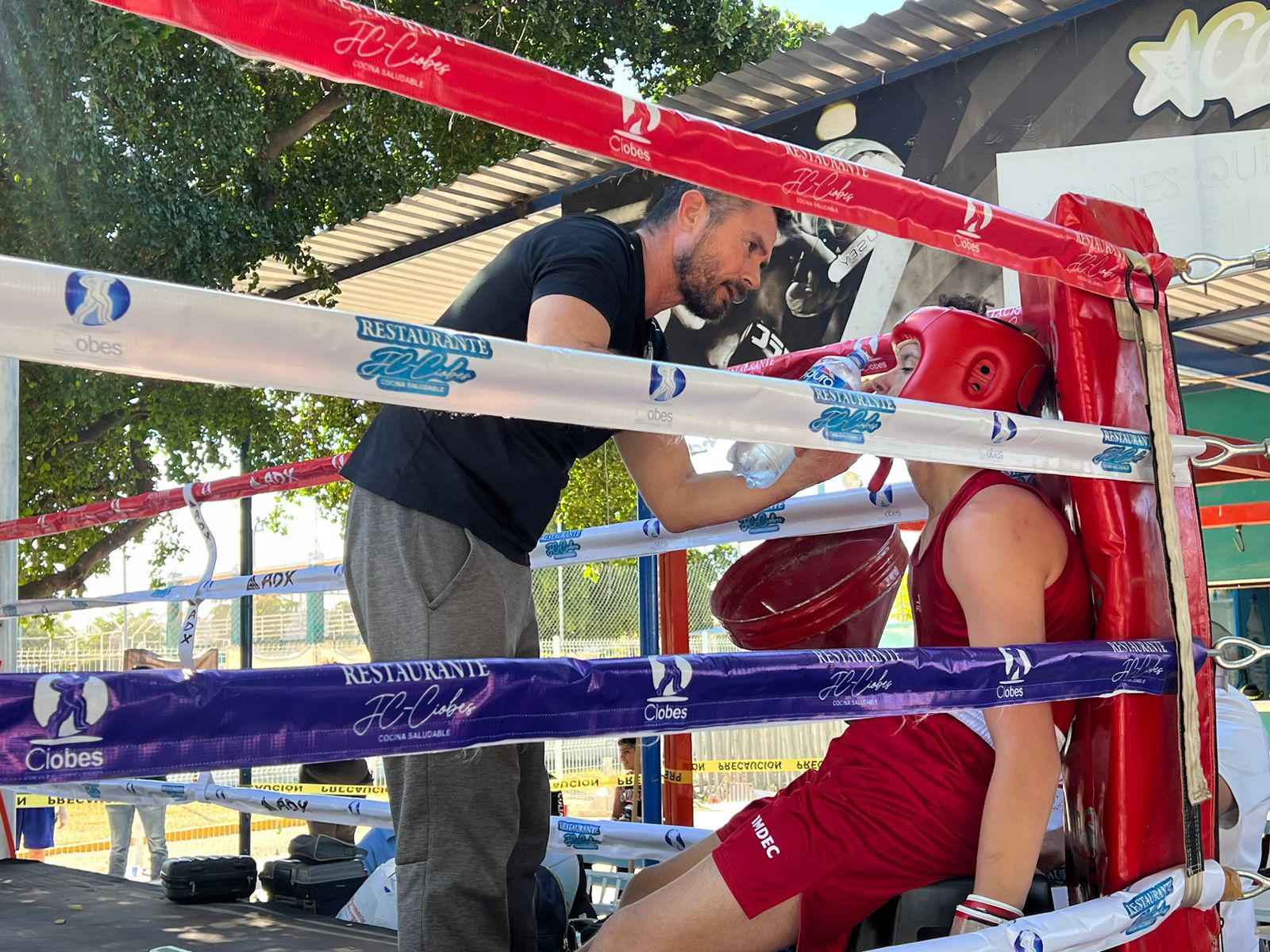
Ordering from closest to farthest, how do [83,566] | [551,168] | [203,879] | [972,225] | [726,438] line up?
1. [726,438]
2. [972,225]
3. [203,879]
4. [551,168]
5. [83,566]

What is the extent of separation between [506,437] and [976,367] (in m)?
0.70

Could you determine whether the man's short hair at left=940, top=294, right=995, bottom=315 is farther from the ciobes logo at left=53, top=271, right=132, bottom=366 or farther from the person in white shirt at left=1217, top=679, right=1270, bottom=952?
the ciobes logo at left=53, top=271, right=132, bottom=366

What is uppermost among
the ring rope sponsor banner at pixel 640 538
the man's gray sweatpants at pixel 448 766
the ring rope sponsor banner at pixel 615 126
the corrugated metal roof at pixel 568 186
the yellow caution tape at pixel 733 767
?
the corrugated metal roof at pixel 568 186

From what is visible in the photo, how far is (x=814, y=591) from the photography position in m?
2.05

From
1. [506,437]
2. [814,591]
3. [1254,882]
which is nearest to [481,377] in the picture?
[506,437]

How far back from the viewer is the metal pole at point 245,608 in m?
6.45

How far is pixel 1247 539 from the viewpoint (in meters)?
10.2

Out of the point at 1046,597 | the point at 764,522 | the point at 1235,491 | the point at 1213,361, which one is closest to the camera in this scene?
the point at 1046,597

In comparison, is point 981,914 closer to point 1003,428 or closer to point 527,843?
point 1003,428

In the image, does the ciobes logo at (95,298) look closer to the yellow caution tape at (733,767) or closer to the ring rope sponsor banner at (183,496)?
the ring rope sponsor banner at (183,496)

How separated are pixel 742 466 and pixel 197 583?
78.1 inches

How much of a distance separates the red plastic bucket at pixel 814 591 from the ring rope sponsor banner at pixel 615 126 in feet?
2.21

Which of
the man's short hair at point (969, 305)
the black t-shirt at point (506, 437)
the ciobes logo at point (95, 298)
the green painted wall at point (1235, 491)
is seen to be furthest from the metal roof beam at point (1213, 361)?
the ciobes logo at point (95, 298)

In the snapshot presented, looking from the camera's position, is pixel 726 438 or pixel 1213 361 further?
pixel 1213 361
